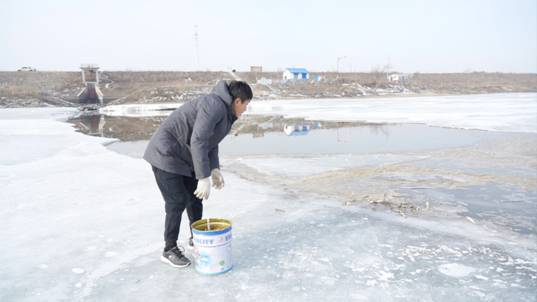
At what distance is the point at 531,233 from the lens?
3.90 m

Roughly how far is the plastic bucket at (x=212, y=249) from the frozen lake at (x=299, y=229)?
91mm

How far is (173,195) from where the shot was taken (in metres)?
3.04

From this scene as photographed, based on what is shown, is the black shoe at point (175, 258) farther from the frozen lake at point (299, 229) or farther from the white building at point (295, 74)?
the white building at point (295, 74)

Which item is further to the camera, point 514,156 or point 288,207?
point 514,156

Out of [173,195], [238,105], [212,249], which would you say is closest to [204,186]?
[173,195]

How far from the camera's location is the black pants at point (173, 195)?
301 centimetres

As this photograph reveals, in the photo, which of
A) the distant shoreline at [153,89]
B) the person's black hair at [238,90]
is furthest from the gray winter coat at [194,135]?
the distant shoreline at [153,89]

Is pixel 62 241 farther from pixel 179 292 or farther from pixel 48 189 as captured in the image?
pixel 48 189

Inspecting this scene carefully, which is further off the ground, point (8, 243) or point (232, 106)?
point (232, 106)

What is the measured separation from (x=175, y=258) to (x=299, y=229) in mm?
1397

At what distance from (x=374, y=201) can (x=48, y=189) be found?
15.3ft

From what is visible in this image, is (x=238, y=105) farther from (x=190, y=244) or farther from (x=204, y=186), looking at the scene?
(x=190, y=244)

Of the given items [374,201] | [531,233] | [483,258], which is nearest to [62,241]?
[374,201]

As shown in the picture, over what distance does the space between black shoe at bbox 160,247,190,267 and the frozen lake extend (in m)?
0.06
